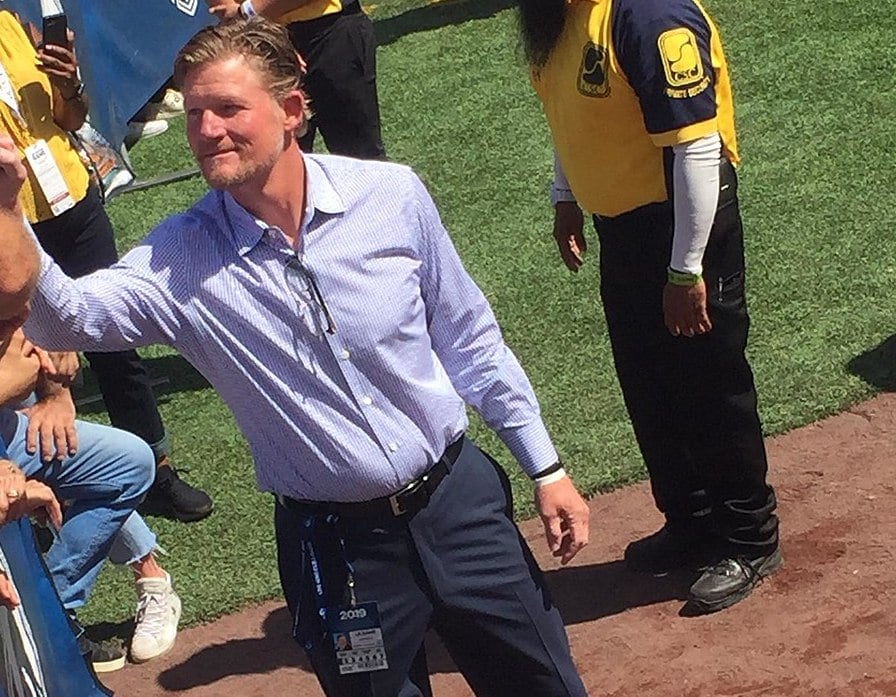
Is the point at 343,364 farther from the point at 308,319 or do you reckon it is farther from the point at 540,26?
the point at 540,26

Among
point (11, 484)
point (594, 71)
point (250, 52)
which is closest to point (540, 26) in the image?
point (594, 71)

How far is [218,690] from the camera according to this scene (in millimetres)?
4723

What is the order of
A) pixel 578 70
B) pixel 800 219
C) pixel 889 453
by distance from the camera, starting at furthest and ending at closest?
pixel 800 219, pixel 889 453, pixel 578 70

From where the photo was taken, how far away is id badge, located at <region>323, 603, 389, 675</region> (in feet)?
10.6

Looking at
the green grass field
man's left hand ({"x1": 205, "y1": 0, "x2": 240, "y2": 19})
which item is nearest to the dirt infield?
the green grass field

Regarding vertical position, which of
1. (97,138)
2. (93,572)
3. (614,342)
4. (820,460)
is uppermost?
(97,138)

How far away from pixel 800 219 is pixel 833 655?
134 inches

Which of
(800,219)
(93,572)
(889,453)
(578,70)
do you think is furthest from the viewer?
(800,219)

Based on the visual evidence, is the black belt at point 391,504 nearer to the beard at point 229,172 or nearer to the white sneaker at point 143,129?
the beard at point 229,172

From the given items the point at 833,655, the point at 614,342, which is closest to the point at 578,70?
the point at 614,342

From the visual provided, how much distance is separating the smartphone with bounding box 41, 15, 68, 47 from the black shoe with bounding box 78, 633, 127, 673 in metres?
2.13

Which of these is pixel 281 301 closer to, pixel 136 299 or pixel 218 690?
pixel 136 299

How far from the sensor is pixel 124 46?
923 centimetres

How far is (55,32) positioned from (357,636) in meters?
3.05
